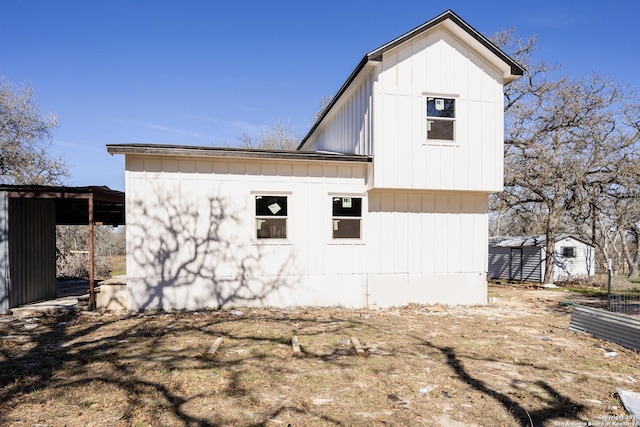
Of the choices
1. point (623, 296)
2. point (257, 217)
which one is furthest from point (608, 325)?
point (257, 217)

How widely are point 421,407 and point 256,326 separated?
4.41m

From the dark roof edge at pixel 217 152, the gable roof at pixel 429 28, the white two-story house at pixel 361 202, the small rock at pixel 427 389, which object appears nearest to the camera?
the small rock at pixel 427 389

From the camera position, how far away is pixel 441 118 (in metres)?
10.5

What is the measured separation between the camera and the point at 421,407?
14.7 ft

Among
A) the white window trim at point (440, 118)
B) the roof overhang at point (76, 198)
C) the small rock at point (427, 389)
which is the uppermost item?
the white window trim at point (440, 118)

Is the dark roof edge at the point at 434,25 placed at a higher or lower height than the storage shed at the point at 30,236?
higher

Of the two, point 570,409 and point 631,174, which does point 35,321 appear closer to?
point 570,409

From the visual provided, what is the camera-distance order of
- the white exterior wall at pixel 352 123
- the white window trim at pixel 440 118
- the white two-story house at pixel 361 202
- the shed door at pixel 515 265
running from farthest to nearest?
the shed door at pixel 515 265 < the white exterior wall at pixel 352 123 < the white window trim at pixel 440 118 < the white two-story house at pixel 361 202

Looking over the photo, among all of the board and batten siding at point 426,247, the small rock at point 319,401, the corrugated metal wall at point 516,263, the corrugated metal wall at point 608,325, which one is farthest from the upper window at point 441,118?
the corrugated metal wall at point 516,263

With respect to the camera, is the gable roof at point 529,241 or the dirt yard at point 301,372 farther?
the gable roof at point 529,241

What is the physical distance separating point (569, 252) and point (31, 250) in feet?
81.7

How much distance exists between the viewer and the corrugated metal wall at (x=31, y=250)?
898 centimetres

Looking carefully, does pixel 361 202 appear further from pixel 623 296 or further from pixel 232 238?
pixel 623 296

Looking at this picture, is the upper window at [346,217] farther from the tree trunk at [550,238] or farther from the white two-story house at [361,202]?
the tree trunk at [550,238]
